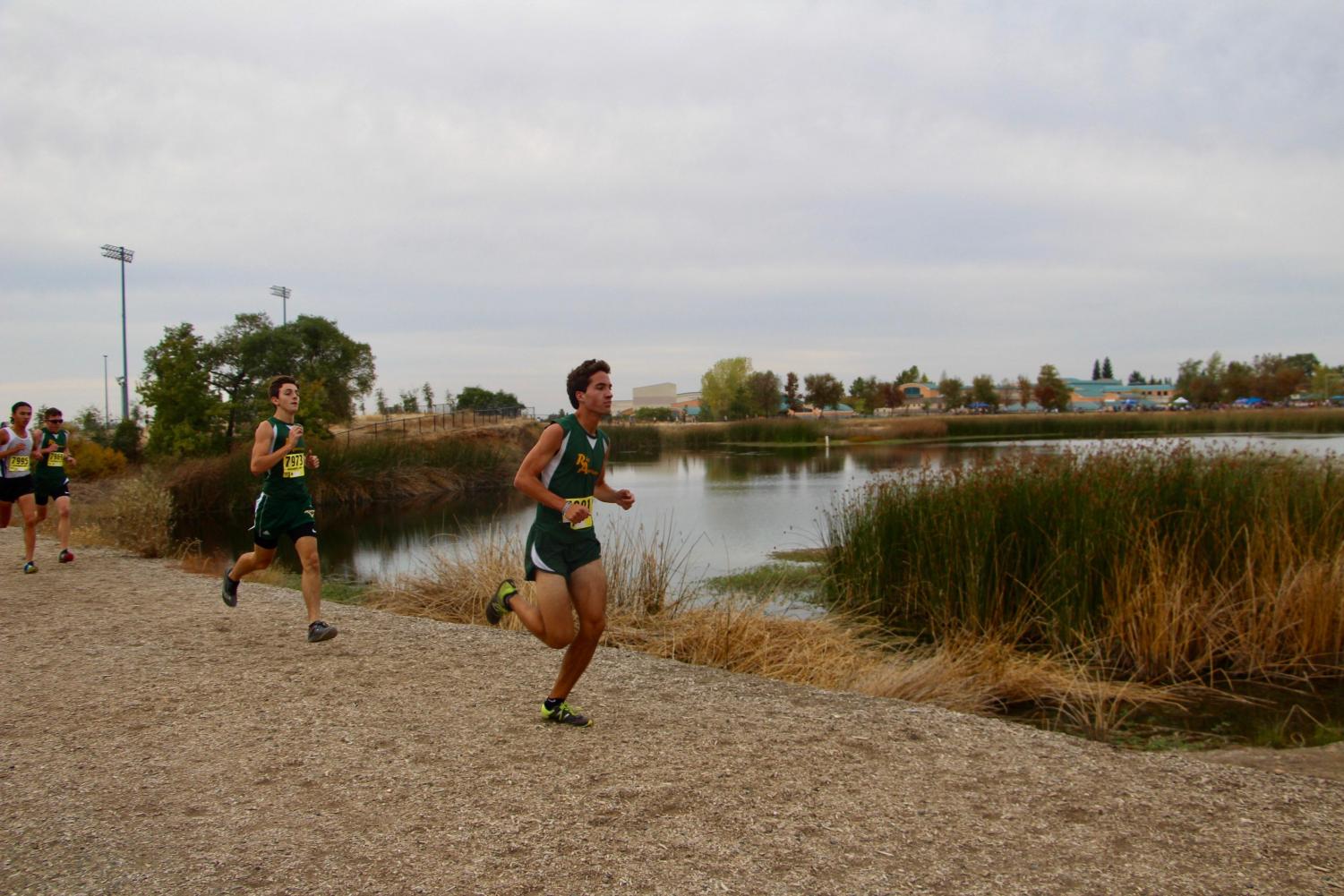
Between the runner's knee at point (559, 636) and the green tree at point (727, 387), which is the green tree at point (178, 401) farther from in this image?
the green tree at point (727, 387)

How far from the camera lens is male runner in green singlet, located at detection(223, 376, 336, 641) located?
6898mm

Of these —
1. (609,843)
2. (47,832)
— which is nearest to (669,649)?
(609,843)

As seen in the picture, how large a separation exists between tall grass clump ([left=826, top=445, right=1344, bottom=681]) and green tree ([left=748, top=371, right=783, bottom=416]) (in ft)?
324

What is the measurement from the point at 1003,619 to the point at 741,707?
461cm

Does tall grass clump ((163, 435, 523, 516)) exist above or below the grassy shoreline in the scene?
below

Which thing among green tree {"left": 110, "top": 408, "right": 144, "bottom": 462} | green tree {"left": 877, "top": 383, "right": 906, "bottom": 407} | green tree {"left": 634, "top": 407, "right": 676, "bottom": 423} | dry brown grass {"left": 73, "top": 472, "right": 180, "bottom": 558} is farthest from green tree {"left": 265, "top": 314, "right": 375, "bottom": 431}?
green tree {"left": 877, "top": 383, "right": 906, "bottom": 407}

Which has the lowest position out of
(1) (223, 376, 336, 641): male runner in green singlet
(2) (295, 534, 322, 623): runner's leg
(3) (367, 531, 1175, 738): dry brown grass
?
(3) (367, 531, 1175, 738): dry brown grass

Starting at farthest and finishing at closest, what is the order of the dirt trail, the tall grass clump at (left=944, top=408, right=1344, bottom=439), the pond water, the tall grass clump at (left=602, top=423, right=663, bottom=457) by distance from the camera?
1. the tall grass clump at (left=602, top=423, right=663, bottom=457)
2. the tall grass clump at (left=944, top=408, right=1344, bottom=439)
3. the pond water
4. the dirt trail

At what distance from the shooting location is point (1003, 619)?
9242 millimetres

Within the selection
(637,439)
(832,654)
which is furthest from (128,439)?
(832,654)

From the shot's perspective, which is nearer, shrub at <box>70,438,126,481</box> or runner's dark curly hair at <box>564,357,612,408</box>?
runner's dark curly hair at <box>564,357,612,408</box>

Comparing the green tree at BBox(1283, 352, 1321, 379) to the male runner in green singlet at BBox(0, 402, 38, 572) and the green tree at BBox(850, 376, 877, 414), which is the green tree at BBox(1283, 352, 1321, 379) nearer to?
the green tree at BBox(850, 376, 877, 414)

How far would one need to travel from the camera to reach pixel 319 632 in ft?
23.3

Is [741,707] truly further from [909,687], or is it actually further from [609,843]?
[609,843]
